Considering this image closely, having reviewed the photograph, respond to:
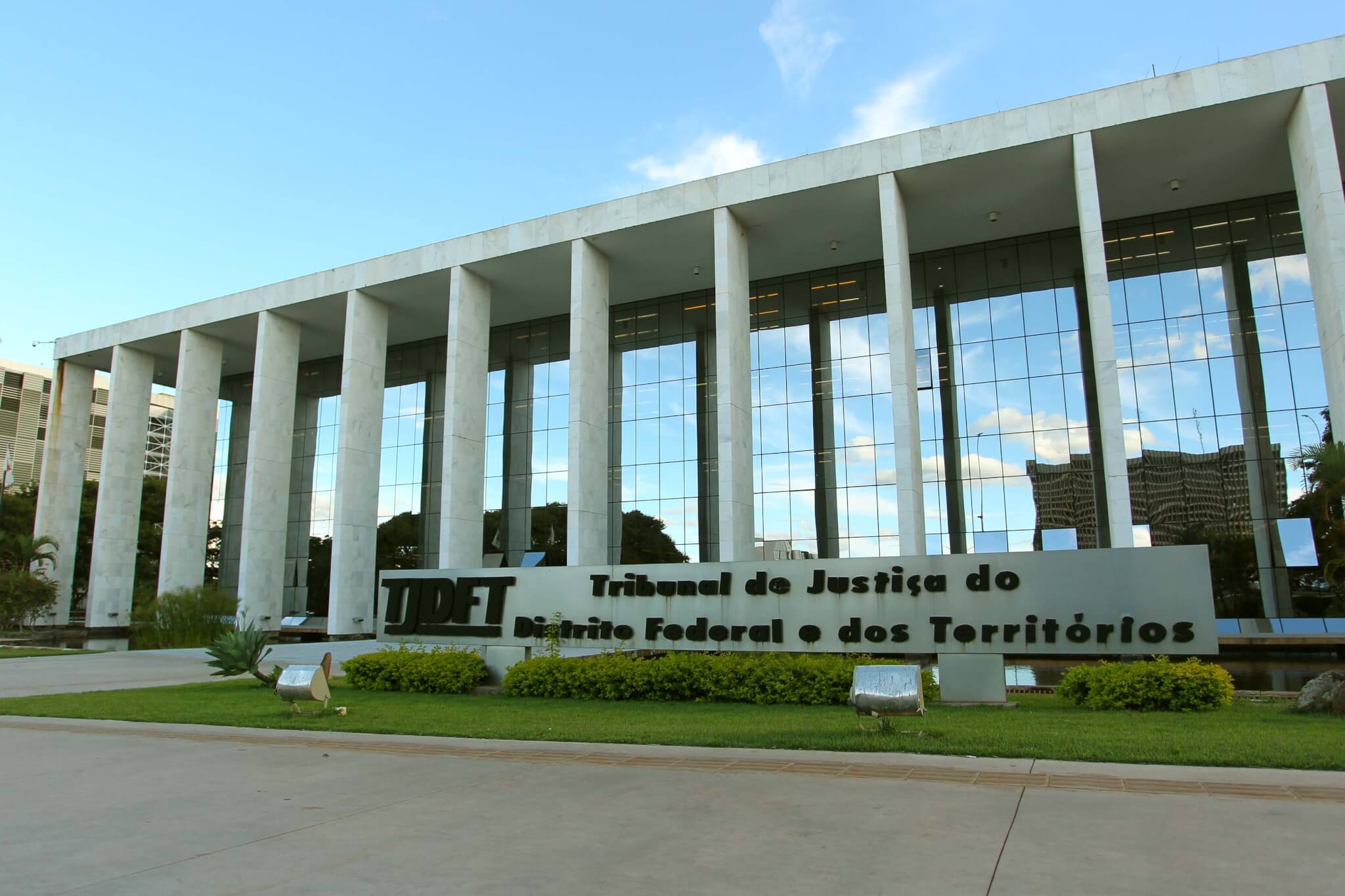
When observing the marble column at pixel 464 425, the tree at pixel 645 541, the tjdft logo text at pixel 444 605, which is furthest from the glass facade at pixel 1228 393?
the marble column at pixel 464 425

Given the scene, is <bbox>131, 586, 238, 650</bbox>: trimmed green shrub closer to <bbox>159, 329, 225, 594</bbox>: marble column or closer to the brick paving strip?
<bbox>159, 329, 225, 594</bbox>: marble column

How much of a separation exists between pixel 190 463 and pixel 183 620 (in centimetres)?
863

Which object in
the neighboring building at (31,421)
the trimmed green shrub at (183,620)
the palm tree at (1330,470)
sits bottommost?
the trimmed green shrub at (183,620)

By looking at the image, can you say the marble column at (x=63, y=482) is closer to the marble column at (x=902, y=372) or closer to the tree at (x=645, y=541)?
the tree at (x=645, y=541)

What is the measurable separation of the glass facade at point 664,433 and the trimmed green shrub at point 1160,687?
2065 cm

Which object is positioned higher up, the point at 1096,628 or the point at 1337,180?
the point at 1337,180

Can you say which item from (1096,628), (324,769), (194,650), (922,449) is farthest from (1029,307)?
(194,650)

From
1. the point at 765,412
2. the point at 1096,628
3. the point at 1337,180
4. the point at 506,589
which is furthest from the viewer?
the point at 765,412

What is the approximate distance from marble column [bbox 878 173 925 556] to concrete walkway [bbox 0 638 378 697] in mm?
17292

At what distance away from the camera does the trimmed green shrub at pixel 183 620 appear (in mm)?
32938

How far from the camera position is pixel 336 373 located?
1737 inches

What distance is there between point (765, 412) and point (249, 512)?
71.1ft

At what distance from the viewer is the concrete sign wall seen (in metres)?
14.0

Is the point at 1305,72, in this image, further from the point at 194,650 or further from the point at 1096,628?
the point at 194,650
